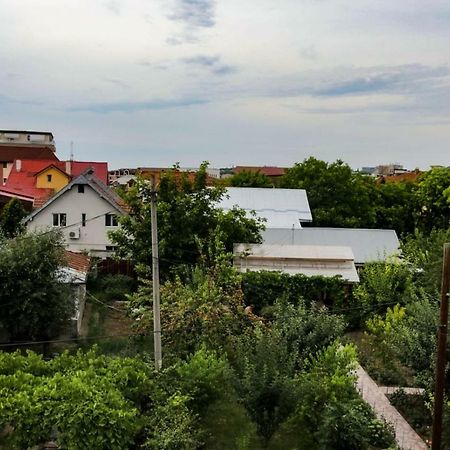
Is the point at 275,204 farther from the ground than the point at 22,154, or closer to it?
closer to it

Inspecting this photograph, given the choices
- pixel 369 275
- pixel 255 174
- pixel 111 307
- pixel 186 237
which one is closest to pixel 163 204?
pixel 186 237

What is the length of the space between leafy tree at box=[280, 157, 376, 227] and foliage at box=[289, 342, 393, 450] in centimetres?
2279

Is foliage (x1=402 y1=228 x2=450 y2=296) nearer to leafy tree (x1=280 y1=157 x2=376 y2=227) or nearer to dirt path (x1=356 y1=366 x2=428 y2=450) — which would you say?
dirt path (x1=356 y1=366 x2=428 y2=450)

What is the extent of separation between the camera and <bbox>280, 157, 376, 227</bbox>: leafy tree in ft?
108

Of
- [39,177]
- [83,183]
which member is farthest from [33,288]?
[39,177]

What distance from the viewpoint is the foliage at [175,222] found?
18.8 metres

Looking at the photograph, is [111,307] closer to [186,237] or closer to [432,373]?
[186,237]

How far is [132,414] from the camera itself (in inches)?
350

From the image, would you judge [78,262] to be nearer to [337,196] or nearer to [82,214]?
[82,214]

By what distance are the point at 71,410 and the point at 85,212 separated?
17939 millimetres

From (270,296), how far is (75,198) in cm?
1201

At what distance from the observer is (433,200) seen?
3428 centimetres

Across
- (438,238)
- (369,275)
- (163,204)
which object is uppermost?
(163,204)

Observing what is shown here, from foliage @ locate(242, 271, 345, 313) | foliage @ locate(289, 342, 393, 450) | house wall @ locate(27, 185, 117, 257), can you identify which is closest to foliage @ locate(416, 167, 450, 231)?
foliage @ locate(242, 271, 345, 313)
